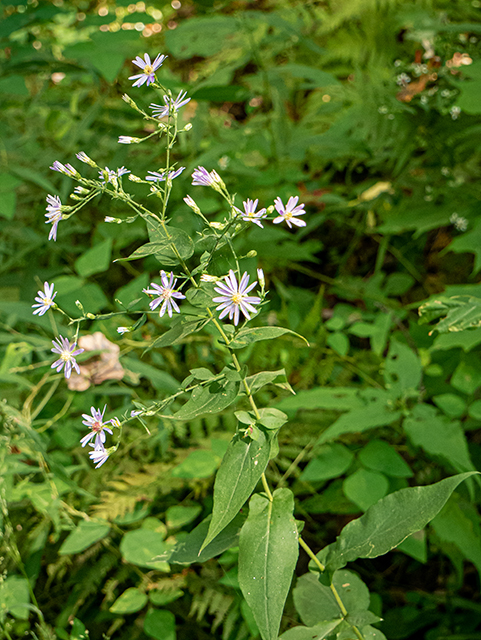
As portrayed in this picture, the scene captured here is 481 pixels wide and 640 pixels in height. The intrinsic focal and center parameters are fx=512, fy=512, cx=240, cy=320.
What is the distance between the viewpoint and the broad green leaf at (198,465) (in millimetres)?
1563

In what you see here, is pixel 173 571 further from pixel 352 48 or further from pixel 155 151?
pixel 352 48

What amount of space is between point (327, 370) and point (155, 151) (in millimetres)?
1334

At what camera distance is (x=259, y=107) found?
3.11 m

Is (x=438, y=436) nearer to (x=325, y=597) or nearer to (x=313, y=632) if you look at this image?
(x=325, y=597)

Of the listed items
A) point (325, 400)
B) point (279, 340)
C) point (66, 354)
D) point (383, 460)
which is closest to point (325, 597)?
point (383, 460)

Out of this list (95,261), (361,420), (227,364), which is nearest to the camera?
(227,364)

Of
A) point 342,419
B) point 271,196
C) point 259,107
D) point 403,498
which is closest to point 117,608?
point 342,419

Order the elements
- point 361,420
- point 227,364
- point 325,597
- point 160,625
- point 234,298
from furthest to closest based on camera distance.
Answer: point 361,420, point 160,625, point 325,597, point 227,364, point 234,298

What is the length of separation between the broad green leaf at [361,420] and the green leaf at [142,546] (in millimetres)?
560

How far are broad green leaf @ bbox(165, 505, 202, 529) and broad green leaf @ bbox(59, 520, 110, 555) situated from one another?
189mm

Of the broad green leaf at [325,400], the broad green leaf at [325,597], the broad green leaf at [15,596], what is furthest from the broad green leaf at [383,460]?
the broad green leaf at [15,596]

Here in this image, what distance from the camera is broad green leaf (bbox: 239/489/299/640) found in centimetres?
83

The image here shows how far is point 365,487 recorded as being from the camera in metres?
1.48

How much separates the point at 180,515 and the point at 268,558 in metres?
0.78
